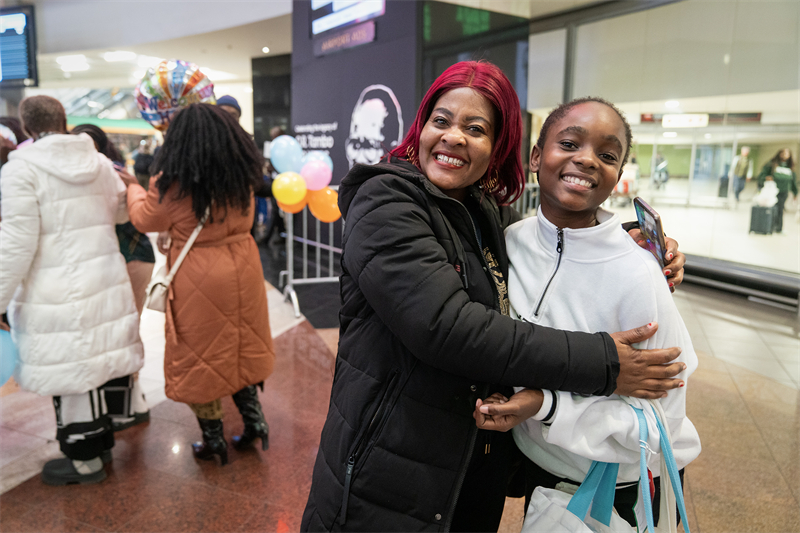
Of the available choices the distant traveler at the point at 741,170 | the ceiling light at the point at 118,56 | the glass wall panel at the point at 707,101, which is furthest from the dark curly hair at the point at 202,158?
the ceiling light at the point at 118,56

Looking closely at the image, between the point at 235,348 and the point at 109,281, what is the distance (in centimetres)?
67

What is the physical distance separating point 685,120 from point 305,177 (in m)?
5.47

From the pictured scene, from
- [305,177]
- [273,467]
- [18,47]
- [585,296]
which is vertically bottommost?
[273,467]

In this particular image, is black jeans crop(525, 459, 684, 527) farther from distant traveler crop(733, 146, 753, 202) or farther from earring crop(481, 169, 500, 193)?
distant traveler crop(733, 146, 753, 202)

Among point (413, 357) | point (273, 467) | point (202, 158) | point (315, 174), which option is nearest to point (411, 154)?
point (413, 357)

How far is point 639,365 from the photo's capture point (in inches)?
36.3

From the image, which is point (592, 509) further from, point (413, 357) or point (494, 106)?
point (494, 106)

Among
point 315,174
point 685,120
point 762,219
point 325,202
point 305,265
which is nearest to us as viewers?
point 315,174

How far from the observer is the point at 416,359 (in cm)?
102

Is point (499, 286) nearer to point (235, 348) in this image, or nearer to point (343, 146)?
point (235, 348)

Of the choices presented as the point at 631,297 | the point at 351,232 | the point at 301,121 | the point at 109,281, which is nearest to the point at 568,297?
the point at 631,297

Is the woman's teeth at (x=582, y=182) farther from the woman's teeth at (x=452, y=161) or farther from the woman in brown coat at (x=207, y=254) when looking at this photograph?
the woman in brown coat at (x=207, y=254)

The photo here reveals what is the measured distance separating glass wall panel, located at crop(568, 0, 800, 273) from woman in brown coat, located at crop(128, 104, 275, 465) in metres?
6.35

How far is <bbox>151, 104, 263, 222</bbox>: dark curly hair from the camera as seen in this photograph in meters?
2.18
